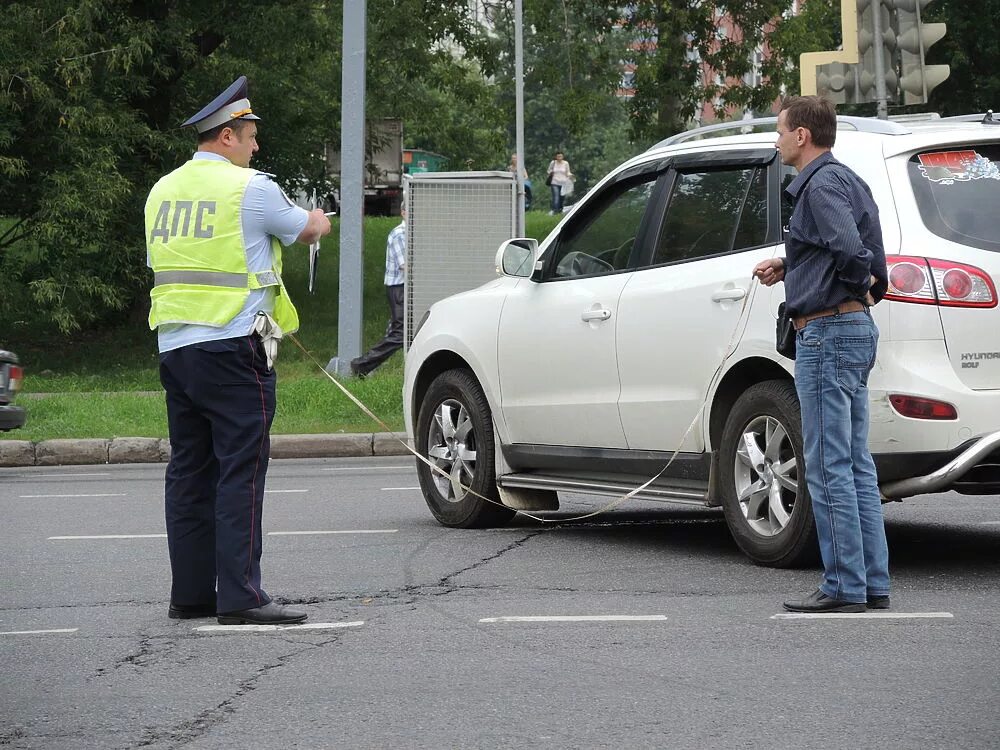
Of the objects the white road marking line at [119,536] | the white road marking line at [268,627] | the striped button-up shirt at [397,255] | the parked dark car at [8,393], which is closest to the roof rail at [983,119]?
the white road marking line at [268,627]

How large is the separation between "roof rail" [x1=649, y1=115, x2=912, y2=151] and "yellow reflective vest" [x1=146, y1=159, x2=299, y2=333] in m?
2.23

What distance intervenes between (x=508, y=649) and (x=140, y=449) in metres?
9.68

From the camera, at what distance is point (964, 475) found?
672cm

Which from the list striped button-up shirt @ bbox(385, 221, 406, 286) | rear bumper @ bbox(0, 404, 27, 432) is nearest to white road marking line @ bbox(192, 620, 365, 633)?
rear bumper @ bbox(0, 404, 27, 432)

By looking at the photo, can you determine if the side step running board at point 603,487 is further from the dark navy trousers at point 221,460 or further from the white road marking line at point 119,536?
the dark navy trousers at point 221,460

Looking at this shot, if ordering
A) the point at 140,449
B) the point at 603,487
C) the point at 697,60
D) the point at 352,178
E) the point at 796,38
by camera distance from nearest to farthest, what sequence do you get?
the point at 603,487 < the point at 140,449 < the point at 352,178 < the point at 796,38 < the point at 697,60

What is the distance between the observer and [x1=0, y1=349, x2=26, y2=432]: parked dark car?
13.4 meters

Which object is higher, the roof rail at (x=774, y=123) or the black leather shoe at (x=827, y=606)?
the roof rail at (x=774, y=123)

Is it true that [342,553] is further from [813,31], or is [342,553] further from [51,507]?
→ [813,31]

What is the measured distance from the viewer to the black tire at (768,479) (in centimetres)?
688

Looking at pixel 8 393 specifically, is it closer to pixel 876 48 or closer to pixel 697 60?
pixel 876 48

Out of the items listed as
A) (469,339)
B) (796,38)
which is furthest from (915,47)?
(796,38)

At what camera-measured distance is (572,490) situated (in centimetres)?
832

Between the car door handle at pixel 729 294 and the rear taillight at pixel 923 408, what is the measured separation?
822 millimetres
